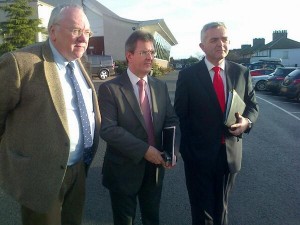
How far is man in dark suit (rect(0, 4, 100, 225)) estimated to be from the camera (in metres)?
2.19

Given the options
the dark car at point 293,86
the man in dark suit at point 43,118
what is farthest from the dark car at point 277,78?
the man in dark suit at point 43,118

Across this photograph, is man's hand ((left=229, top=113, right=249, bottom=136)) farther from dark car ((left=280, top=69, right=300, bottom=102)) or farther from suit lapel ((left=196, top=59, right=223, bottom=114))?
dark car ((left=280, top=69, right=300, bottom=102))

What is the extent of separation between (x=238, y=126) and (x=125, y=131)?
3.29 ft

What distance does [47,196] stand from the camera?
2.29 metres

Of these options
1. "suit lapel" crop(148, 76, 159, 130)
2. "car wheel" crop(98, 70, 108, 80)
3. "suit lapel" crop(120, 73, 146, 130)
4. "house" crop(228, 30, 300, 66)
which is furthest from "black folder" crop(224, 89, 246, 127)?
"house" crop(228, 30, 300, 66)

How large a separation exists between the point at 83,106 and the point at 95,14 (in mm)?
33831

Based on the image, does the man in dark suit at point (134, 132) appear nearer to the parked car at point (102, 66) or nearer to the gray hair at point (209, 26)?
the gray hair at point (209, 26)

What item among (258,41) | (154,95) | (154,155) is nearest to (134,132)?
(154,155)

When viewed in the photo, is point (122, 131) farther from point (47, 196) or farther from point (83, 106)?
point (47, 196)

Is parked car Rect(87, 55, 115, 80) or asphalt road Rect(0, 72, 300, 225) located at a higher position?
parked car Rect(87, 55, 115, 80)

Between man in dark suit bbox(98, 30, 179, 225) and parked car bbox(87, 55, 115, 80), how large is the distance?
24547mm

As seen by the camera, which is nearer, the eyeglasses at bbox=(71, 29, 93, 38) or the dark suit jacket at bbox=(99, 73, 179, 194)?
the eyeglasses at bbox=(71, 29, 93, 38)

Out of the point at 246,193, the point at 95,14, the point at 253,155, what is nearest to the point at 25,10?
the point at 95,14

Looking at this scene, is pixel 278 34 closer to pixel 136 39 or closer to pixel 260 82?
pixel 260 82
